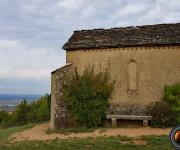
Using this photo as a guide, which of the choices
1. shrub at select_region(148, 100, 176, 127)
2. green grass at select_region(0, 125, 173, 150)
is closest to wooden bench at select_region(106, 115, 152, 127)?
shrub at select_region(148, 100, 176, 127)

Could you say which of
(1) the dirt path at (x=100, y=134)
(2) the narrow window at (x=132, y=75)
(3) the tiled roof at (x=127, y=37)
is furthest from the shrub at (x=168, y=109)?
(3) the tiled roof at (x=127, y=37)

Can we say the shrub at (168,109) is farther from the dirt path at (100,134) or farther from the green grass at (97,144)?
the green grass at (97,144)

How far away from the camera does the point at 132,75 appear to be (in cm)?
1920

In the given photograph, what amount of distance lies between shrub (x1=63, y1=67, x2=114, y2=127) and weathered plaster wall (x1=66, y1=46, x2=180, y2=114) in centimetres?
52

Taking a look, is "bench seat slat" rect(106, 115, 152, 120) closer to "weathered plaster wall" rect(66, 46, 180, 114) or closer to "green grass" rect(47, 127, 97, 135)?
"weathered plaster wall" rect(66, 46, 180, 114)

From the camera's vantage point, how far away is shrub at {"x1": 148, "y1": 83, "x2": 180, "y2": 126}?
17.0 m

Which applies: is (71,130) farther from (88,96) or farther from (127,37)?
(127,37)

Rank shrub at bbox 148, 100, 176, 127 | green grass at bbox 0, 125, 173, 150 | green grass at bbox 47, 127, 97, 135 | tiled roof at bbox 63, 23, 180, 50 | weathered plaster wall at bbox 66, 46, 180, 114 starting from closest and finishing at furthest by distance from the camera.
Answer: green grass at bbox 0, 125, 173, 150 < shrub at bbox 148, 100, 176, 127 < green grass at bbox 47, 127, 97, 135 < weathered plaster wall at bbox 66, 46, 180, 114 < tiled roof at bbox 63, 23, 180, 50

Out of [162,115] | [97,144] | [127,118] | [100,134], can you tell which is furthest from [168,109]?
[97,144]

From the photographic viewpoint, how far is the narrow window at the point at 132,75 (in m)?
19.1

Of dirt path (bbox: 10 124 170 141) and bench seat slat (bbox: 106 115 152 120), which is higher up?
bench seat slat (bbox: 106 115 152 120)

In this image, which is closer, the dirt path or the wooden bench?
the dirt path

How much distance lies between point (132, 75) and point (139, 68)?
0.60 m

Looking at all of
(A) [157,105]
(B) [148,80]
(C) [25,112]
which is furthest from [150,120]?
(C) [25,112]
